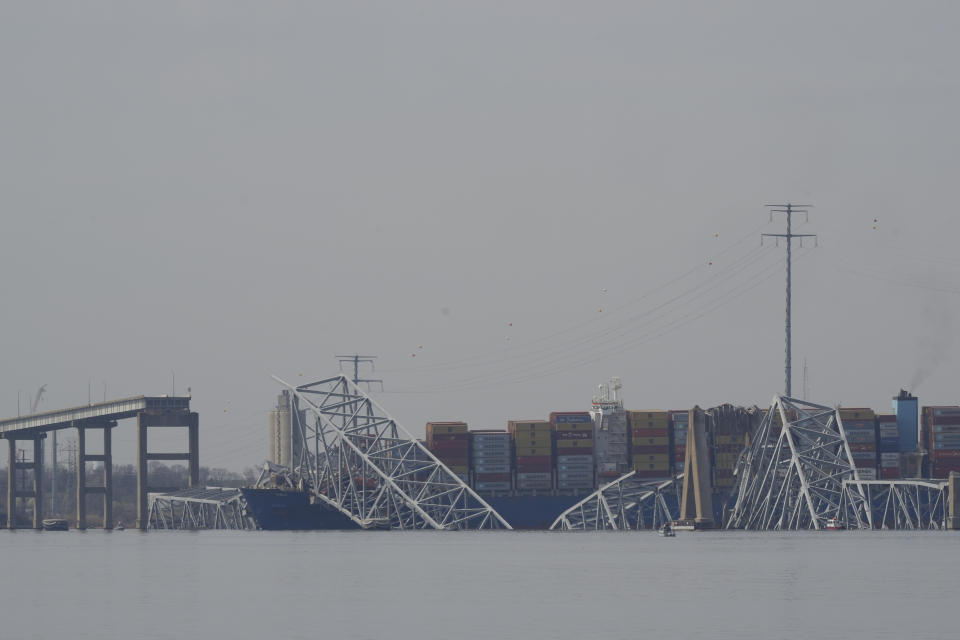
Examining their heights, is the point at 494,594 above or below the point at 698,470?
above

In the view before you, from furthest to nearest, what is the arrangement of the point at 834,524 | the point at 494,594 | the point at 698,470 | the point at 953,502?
the point at 834,524
the point at 953,502
the point at 698,470
the point at 494,594

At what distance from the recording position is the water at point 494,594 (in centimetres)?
6625

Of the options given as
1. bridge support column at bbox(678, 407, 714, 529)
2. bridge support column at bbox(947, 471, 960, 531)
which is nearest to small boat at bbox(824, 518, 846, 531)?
bridge support column at bbox(947, 471, 960, 531)

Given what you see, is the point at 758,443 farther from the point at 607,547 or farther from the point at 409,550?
the point at 409,550

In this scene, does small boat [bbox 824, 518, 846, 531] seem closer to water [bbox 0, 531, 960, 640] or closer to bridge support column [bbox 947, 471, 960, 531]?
bridge support column [bbox 947, 471, 960, 531]

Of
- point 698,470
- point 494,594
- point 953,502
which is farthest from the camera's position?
point 953,502

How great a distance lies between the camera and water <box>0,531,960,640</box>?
66.2m

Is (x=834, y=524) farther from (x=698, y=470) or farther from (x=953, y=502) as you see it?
(x=698, y=470)

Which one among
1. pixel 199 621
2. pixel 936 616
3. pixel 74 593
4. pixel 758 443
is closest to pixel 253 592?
pixel 74 593

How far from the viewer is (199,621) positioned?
7056cm

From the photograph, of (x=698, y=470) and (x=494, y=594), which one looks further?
(x=698, y=470)

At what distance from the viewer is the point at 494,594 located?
3430 inches

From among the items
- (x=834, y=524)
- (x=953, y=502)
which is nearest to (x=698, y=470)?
(x=834, y=524)

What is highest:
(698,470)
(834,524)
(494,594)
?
(494,594)
